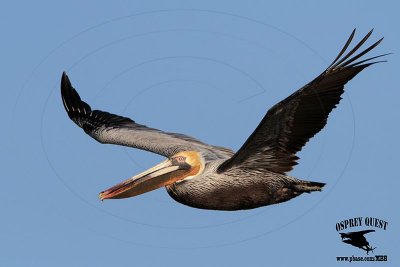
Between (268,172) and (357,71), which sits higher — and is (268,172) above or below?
below

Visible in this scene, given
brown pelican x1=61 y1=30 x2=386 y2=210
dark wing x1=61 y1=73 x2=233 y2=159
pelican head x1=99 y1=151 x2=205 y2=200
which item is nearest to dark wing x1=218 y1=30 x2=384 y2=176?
brown pelican x1=61 y1=30 x2=386 y2=210

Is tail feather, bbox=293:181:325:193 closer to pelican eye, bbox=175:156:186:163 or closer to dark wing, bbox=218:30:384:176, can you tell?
dark wing, bbox=218:30:384:176

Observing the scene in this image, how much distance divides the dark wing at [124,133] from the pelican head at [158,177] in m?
0.60

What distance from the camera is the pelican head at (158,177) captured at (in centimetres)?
1506

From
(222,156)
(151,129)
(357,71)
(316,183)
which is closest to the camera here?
(357,71)

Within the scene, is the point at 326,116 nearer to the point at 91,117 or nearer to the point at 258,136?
the point at 258,136

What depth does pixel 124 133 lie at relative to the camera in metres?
18.0

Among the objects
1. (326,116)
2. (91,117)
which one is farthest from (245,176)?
(91,117)

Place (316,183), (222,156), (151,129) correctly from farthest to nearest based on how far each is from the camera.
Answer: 1. (151,129)
2. (222,156)
3. (316,183)

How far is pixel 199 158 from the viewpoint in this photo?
1534 cm

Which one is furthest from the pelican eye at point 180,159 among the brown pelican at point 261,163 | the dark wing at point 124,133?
the dark wing at point 124,133

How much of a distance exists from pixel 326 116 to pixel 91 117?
6.40 meters

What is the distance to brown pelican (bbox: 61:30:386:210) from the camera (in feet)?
44.6

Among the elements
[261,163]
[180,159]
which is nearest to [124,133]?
[180,159]
